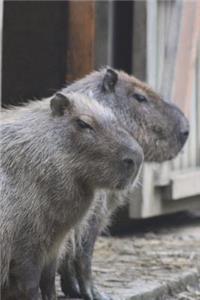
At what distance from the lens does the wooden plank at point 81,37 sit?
7.44m

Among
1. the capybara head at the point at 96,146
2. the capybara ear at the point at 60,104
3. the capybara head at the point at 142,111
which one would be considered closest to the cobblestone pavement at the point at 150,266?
the capybara head at the point at 142,111

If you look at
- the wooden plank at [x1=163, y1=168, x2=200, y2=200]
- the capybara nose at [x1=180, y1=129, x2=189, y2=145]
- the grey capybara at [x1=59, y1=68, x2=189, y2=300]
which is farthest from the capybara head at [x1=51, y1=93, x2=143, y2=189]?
the wooden plank at [x1=163, y1=168, x2=200, y2=200]

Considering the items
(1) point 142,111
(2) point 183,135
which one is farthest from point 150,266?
(1) point 142,111

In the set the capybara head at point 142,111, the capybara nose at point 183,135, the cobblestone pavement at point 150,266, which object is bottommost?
the cobblestone pavement at point 150,266

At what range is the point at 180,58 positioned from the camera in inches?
300

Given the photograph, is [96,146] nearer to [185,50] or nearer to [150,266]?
[150,266]

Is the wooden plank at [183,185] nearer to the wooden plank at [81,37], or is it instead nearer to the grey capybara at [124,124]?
the wooden plank at [81,37]

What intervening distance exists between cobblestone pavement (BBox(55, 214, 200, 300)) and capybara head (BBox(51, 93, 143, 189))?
120cm

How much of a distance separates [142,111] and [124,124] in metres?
0.17

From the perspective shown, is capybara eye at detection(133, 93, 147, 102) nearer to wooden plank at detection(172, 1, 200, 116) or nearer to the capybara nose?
the capybara nose

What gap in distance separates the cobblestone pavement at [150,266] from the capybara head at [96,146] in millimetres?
1205

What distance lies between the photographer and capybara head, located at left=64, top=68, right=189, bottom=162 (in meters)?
5.31

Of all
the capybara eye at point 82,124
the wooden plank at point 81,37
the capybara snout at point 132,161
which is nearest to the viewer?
the capybara snout at point 132,161

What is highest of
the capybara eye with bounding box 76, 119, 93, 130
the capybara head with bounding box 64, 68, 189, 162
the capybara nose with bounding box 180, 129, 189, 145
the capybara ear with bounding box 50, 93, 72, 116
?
the capybara ear with bounding box 50, 93, 72, 116
